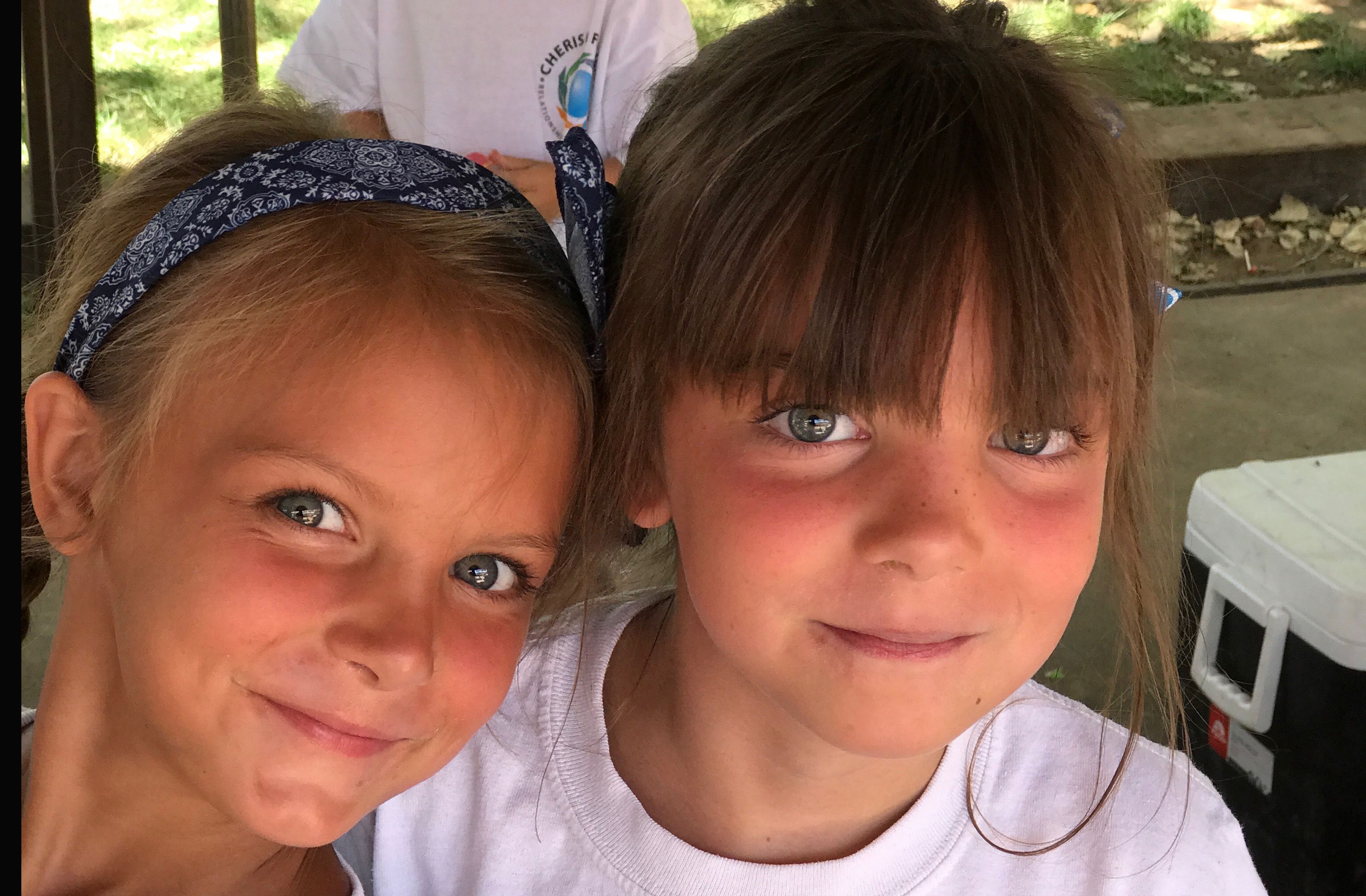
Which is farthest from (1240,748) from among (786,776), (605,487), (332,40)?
(332,40)

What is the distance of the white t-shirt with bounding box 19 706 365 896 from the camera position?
3.86ft

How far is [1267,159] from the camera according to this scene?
473 cm

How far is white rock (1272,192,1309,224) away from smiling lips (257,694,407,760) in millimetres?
4606

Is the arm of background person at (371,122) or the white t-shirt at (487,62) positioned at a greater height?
the white t-shirt at (487,62)

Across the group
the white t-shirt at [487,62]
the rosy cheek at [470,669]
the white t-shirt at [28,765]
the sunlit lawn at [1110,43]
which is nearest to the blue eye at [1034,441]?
the rosy cheek at [470,669]

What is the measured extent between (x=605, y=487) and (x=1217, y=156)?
4.09m

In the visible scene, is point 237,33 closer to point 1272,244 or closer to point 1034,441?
point 1034,441

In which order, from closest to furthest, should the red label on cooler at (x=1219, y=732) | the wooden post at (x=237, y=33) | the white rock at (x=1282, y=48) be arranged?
the red label on cooler at (x=1219, y=732), the wooden post at (x=237, y=33), the white rock at (x=1282, y=48)

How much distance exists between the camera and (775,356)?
1.04 meters

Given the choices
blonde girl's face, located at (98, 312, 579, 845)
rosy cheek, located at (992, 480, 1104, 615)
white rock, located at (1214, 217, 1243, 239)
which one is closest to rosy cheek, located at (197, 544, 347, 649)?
blonde girl's face, located at (98, 312, 579, 845)

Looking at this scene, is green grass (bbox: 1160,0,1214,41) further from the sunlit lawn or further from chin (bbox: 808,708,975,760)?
chin (bbox: 808,708,975,760)

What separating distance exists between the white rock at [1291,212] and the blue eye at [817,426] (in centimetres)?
437

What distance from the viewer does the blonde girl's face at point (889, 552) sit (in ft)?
3.34

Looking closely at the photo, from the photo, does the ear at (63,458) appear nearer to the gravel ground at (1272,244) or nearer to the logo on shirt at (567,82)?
the logo on shirt at (567,82)
